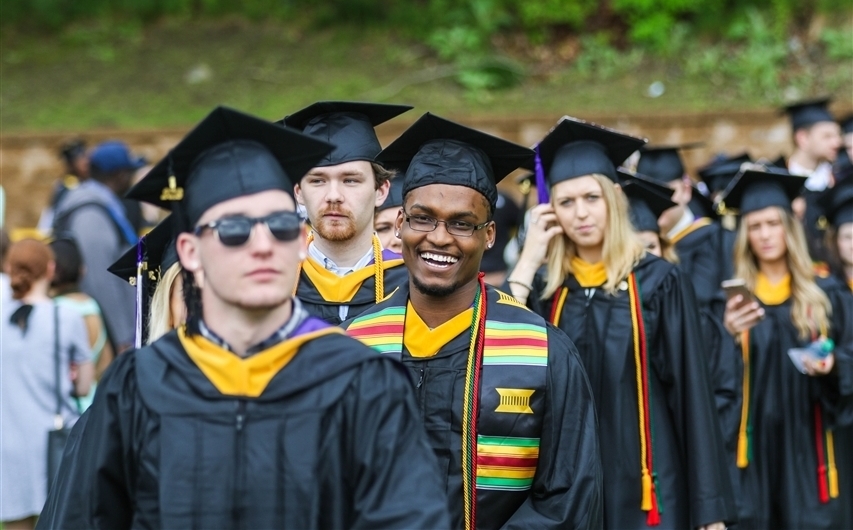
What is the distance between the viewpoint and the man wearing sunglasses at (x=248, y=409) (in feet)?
10.1

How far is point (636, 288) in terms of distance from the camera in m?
5.51

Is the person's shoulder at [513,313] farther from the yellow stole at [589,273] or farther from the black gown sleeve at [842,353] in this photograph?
the black gown sleeve at [842,353]

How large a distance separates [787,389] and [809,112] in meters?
3.84

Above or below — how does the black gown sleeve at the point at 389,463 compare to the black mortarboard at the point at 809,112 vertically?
below

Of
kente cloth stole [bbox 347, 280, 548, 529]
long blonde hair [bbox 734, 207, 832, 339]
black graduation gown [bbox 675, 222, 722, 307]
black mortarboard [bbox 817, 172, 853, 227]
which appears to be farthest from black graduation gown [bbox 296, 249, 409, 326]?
black mortarboard [bbox 817, 172, 853, 227]

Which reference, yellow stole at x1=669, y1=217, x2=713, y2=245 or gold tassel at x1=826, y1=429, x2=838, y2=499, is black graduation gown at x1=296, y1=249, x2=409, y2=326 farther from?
yellow stole at x1=669, y1=217, x2=713, y2=245

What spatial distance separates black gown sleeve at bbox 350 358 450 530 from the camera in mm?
3090

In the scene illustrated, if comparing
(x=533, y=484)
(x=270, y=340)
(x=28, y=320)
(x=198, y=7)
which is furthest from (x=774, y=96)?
(x=270, y=340)

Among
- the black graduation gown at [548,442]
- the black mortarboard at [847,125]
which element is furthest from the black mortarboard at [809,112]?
the black graduation gown at [548,442]

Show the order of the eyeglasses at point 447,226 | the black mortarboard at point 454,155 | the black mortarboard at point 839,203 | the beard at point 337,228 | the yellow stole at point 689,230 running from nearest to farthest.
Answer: the eyeglasses at point 447,226
the black mortarboard at point 454,155
the beard at point 337,228
the black mortarboard at point 839,203
the yellow stole at point 689,230

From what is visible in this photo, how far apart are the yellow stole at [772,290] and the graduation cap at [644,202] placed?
0.77 m

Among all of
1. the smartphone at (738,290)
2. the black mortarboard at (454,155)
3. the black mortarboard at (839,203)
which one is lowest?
the smartphone at (738,290)

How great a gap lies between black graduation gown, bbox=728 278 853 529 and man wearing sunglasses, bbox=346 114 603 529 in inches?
120

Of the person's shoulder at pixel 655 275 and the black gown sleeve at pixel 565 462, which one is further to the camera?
the person's shoulder at pixel 655 275
